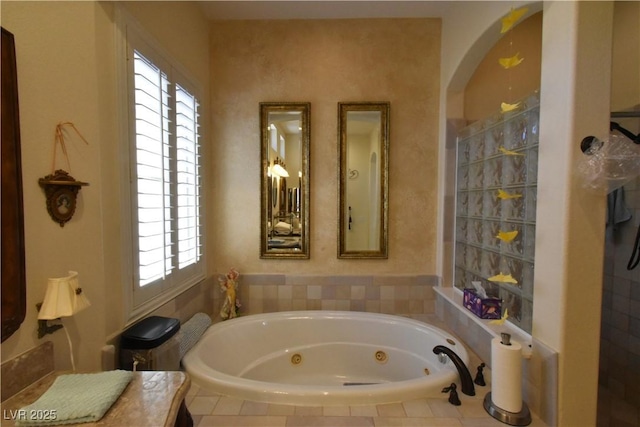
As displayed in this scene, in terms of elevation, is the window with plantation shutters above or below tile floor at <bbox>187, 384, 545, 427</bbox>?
above

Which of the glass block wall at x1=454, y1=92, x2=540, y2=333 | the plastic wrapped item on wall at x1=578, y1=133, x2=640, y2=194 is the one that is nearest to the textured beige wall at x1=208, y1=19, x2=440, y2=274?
the glass block wall at x1=454, y1=92, x2=540, y2=333

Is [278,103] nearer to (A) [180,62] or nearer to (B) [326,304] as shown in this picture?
(A) [180,62]

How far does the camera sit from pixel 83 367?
98 cm

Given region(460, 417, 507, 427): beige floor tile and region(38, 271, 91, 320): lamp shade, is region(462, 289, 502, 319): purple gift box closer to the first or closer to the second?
region(460, 417, 507, 427): beige floor tile

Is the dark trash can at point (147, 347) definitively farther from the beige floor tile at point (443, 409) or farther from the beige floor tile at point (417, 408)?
the beige floor tile at point (443, 409)

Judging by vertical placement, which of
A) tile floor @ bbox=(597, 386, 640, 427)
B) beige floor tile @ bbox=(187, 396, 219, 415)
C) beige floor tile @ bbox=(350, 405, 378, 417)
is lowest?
tile floor @ bbox=(597, 386, 640, 427)

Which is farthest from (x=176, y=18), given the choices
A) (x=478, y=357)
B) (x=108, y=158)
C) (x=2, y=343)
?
(x=478, y=357)

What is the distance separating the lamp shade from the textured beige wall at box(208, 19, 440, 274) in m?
1.20

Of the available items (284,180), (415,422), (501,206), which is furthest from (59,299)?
(501,206)

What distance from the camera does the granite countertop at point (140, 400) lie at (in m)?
0.67

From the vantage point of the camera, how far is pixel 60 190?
892mm

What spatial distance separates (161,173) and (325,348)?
1.57m

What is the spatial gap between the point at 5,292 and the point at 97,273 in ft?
0.95

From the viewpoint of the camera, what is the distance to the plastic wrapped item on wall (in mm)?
935
